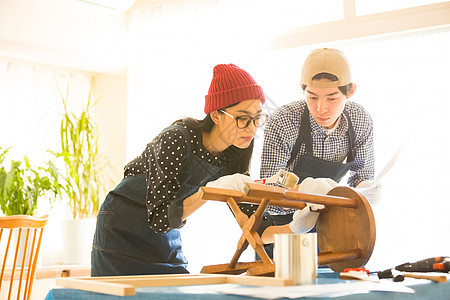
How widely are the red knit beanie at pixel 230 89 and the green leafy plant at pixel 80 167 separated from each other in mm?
1377

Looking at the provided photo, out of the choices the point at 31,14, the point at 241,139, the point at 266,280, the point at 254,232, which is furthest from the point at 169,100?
the point at 266,280

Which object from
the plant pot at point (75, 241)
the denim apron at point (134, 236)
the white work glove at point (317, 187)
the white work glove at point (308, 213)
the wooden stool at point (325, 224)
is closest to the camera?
the wooden stool at point (325, 224)

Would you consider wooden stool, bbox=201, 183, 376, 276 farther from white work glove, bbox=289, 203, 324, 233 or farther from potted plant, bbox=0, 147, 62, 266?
potted plant, bbox=0, 147, 62, 266

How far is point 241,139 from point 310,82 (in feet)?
1.03

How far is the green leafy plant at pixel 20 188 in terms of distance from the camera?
2891 millimetres

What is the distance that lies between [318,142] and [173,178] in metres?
0.55

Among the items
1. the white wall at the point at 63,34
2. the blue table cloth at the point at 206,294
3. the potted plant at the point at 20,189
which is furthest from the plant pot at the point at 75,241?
the blue table cloth at the point at 206,294

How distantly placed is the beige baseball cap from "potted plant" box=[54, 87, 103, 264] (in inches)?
62.2

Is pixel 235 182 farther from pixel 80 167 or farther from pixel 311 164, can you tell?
pixel 80 167

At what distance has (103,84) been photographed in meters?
3.71

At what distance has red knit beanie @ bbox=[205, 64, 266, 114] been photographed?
1.96 meters

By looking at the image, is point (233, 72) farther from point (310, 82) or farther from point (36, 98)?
point (36, 98)

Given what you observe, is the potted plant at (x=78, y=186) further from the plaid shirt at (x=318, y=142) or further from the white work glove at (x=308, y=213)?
the white work glove at (x=308, y=213)

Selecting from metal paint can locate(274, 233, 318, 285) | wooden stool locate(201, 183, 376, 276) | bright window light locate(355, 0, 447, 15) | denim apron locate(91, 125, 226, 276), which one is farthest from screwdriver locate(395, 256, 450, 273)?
bright window light locate(355, 0, 447, 15)
